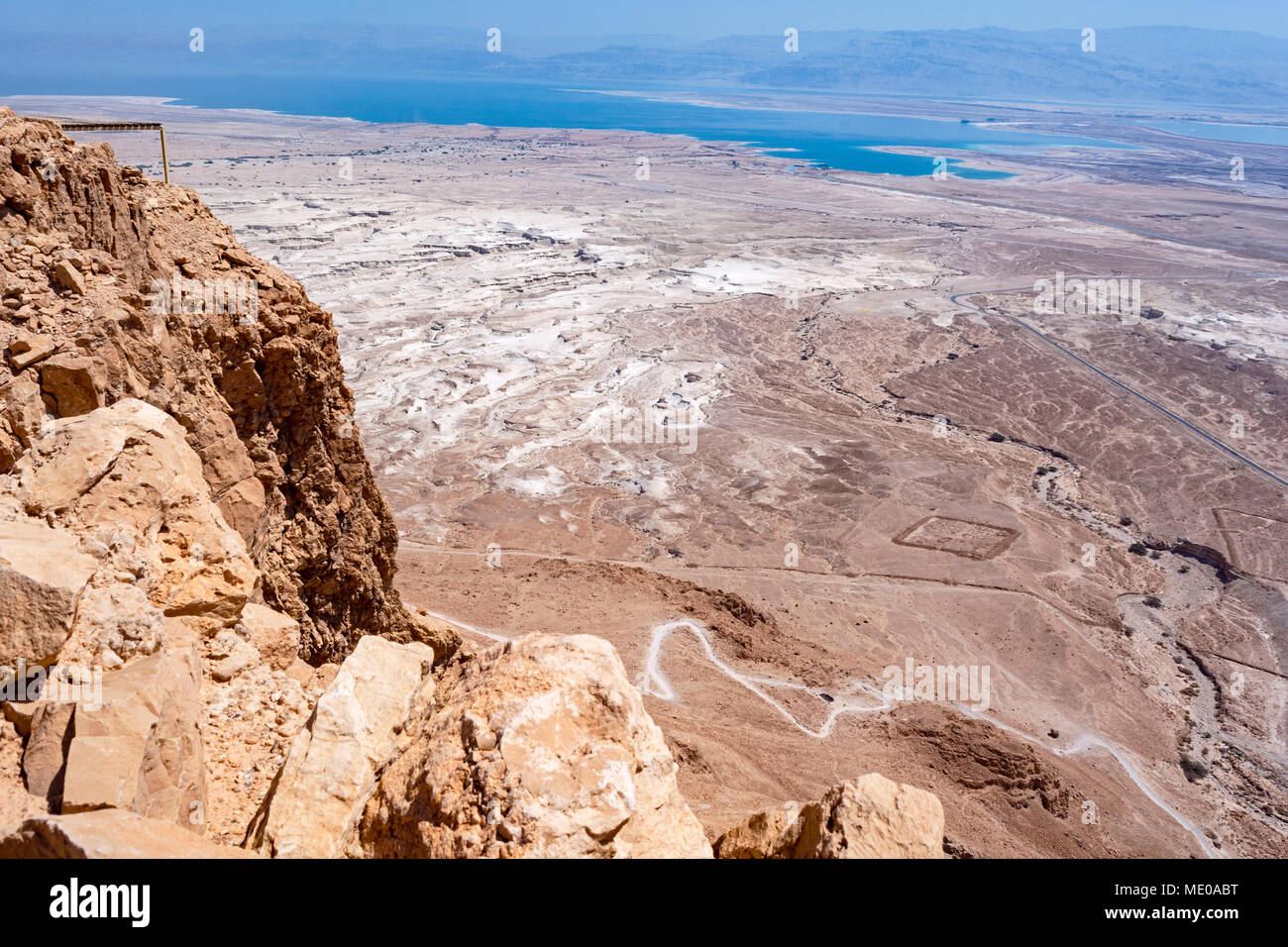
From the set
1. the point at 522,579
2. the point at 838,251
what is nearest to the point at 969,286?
the point at 838,251

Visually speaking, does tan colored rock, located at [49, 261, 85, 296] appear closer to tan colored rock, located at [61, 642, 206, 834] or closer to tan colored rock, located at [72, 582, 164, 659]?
tan colored rock, located at [72, 582, 164, 659]

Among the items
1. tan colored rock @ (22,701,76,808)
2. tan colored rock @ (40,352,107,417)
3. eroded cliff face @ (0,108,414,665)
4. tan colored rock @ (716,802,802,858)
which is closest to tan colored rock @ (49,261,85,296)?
eroded cliff face @ (0,108,414,665)

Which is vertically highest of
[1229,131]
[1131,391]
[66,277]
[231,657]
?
[1229,131]

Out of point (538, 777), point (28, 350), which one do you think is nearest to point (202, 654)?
A: point (28, 350)

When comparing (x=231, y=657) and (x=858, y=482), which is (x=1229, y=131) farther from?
(x=231, y=657)

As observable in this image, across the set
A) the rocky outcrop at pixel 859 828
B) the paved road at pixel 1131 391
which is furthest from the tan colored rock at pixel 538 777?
the paved road at pixel 1131 391

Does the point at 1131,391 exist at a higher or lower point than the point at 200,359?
lower

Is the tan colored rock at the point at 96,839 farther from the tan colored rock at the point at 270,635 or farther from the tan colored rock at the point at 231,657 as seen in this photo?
the tan colored rock at the point at 270,635
